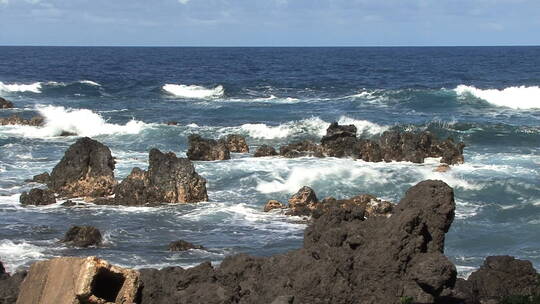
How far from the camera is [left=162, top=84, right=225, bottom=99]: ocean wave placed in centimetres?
6412

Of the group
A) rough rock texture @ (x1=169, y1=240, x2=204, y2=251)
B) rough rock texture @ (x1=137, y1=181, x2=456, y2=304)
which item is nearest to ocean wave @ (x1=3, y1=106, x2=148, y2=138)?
rough rock texture @ (x1=169, y1=240, x2=204, y2=251)

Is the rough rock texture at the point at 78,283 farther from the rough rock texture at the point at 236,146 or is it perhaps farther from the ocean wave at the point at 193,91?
the ocean wave at the point at 193,91

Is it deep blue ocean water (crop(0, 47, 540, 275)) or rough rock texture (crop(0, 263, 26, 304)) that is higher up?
rough rock texture (crop(0, 263, 26, 304))

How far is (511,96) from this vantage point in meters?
56.8

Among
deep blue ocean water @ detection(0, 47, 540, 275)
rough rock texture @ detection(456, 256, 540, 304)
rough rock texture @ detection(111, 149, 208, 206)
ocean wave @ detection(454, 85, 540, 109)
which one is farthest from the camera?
ocean wave @ detection(454, 85, 540, 109)

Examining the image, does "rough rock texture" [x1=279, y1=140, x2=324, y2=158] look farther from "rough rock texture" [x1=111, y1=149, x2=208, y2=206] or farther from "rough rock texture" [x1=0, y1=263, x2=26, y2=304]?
"rough rock texture" [x1=0, y1=263, x2=26, y2=304]

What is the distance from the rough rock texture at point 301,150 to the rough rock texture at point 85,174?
8895mm

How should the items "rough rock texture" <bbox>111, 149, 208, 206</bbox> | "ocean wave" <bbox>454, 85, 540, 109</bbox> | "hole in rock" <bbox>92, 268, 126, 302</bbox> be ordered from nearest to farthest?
"hole in rock" <bbox>92, 268, 126, 302</bbox> < "rough rock texture" <bbox>111, 149, 208, 206</bbox> < "ocean wave" <bbox>454, 85, 540, 109</bbox>

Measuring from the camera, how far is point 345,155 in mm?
31328

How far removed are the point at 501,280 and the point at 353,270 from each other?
11.4 feet

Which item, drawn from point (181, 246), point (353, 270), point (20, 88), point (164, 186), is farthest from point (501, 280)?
point (20, 88)

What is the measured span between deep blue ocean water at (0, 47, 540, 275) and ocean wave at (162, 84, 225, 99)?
0.36 ft

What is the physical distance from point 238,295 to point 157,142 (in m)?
26.6

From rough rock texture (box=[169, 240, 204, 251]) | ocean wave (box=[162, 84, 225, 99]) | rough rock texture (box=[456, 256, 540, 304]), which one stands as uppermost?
rough rock texture (box=[456, 256, 540, 304])
